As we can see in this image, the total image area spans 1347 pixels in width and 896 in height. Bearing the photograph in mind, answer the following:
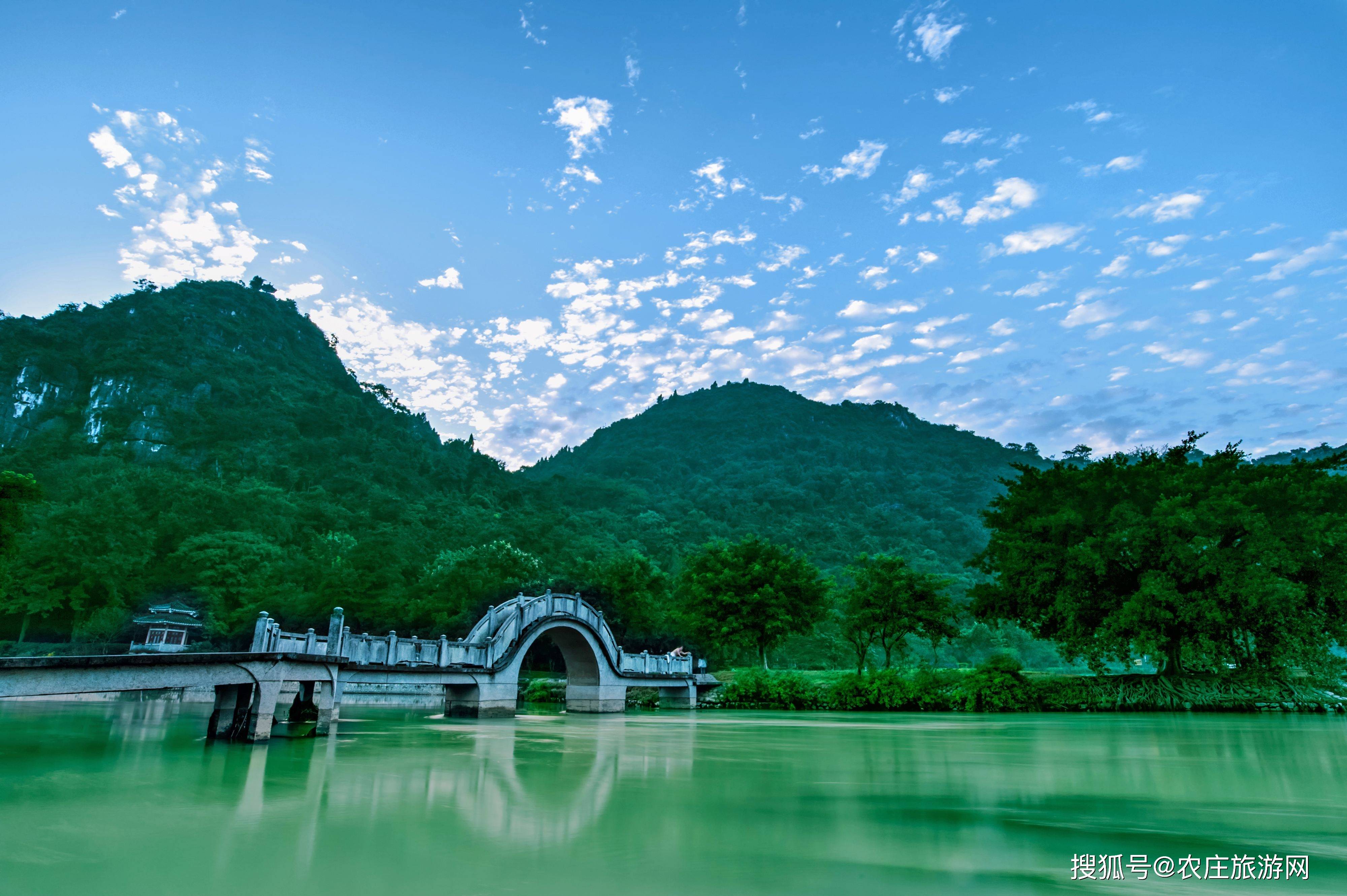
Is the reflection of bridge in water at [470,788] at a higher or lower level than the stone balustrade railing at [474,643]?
lower

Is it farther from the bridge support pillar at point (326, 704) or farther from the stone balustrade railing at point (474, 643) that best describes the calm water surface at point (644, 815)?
the stone balustrade railing at point (474, 643)

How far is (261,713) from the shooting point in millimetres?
12680

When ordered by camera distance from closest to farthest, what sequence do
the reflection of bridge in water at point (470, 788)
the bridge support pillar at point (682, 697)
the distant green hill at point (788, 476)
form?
the reflection of bridge in water at point (470, 788)
the bridge support pillar at point (682, 697)
the distant green hill at point (788, 476)

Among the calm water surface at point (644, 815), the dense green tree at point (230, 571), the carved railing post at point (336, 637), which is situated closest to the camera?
the calm water surface at point (644, 815)

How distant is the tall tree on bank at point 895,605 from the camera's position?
1222 inches

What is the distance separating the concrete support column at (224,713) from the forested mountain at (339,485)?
21.5m

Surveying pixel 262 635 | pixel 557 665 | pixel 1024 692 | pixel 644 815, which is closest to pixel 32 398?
pixel 557 665

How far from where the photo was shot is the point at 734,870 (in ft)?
15.9

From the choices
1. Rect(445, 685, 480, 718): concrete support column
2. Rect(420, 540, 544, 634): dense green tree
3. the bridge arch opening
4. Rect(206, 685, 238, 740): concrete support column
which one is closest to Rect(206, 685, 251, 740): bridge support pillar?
Rect(206, 685, 238, 740): concrete support column

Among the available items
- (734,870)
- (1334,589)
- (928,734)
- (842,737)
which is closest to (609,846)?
(734,870)

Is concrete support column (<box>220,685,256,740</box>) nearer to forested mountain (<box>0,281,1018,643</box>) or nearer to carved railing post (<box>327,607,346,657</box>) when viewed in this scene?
carved railing post (<box>327,607,346,657</box>)

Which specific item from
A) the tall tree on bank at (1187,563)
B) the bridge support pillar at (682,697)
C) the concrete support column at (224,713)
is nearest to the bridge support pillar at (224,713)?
the concrete support column at (224,713)

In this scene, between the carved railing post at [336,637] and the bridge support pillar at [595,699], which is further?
the bridge support pillar at [595,699]

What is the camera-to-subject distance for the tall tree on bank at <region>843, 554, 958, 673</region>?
3105cm
